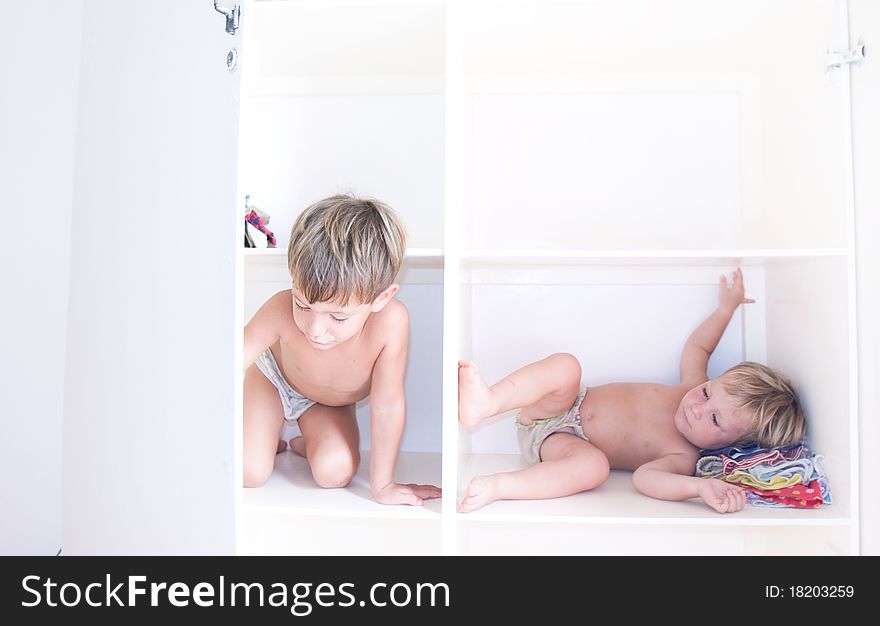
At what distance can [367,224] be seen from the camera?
130 centimetres

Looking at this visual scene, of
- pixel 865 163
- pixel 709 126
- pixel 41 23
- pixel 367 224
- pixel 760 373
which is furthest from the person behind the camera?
pixel 709 126

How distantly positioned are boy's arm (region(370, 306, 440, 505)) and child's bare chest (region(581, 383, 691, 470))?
431 millimetres

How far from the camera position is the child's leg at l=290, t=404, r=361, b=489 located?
1347 mm

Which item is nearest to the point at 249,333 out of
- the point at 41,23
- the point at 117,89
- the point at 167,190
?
the point at 167,190

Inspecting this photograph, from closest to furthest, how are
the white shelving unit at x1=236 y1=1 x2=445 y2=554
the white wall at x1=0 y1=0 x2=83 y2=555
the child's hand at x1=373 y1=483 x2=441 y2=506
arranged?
the child's hand at x1=373 y1=483 x2=441 y2=506, the white wall at x1=0 y1=0 x2=83 y2=555, the white shelving unit at x1=236 y1=1 x2=445 y2=554

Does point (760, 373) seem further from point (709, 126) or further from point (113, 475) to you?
point (113, 475)

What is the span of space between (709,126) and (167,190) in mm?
1213

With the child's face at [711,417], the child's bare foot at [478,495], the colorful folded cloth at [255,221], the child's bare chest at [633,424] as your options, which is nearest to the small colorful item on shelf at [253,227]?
the colorful folded cloth at [255,221]

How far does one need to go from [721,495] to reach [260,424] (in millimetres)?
881

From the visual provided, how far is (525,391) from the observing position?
1420 mm

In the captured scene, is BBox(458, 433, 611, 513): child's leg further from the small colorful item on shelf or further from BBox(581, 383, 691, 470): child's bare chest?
the small colorful item on shelf

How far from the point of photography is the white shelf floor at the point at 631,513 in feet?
3.95

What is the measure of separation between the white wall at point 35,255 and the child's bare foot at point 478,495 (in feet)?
3.17

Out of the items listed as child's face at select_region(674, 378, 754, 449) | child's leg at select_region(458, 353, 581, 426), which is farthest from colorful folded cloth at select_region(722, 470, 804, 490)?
child's leg at select_region(458, 353, 581, 426)
